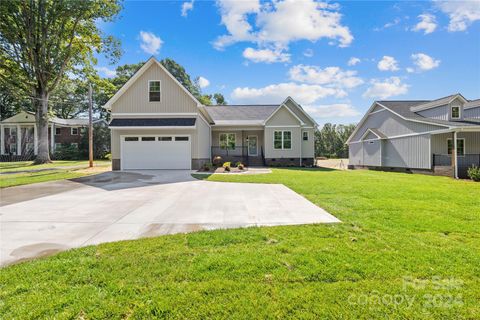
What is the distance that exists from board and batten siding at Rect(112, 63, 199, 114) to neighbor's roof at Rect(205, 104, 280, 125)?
584 cm

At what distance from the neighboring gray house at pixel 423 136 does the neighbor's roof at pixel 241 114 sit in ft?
31.4

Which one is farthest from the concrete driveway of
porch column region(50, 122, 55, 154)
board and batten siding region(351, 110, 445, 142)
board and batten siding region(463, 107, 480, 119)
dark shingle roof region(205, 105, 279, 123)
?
porch column region(50, 122, 55, 154)

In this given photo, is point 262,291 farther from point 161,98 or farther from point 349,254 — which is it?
point 161,98

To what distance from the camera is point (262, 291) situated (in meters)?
2.49

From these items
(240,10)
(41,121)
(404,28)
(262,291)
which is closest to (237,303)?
(262,291)

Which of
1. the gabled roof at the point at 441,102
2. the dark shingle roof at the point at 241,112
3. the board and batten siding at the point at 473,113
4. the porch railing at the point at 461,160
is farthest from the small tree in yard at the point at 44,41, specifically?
Answer: the board and batten siding at the point at 473,113

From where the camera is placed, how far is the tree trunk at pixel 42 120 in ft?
74.8

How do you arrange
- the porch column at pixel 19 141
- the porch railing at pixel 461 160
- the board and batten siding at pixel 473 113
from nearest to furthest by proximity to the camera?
the porch railing at pixel 461 160 → the board and batten siding at pixel 473 113 → the porch column at pixel 19 141

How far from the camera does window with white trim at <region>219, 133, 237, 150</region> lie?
23323mm

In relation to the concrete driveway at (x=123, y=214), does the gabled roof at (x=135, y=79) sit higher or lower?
higher

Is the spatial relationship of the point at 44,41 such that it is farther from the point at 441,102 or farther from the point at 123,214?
the point at 441,102

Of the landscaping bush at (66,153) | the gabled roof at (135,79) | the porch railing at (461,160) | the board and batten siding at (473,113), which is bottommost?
the porch railing at (461,160)

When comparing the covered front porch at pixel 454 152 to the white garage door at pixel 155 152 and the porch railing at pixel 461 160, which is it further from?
the white garage door at pixel 155 152

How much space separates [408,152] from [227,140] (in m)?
14.5
